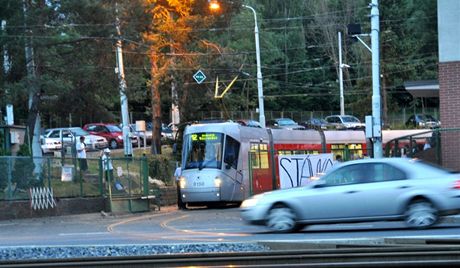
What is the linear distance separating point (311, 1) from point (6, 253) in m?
68.5

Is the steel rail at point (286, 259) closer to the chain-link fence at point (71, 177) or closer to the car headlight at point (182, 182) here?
the chain-link fence at point (71, 177)

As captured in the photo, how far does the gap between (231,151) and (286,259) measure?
1556 cm

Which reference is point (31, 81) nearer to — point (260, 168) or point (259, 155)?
point (259, 155)

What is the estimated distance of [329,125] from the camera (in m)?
60.4

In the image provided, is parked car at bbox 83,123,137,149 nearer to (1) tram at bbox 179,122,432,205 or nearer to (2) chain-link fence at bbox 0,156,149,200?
(2) chain-link fence at bbox 0,156,149,200

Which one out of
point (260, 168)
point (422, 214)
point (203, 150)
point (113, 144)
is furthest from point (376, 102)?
point (113, 144)

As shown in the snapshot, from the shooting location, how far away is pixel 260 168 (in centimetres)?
2628

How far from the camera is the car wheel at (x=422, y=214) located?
42.7 feet

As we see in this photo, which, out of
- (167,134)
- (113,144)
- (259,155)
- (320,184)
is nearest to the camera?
(320,184)

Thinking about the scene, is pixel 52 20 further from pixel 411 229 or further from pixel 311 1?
pixel 311 1

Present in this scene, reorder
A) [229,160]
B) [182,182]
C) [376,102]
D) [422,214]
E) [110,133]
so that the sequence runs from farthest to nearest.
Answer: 1. [110,133]
2. [182,182]
3. [229,160]
4. [376,102]
5. [422,214]

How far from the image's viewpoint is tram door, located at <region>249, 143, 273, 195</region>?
25.8 meters

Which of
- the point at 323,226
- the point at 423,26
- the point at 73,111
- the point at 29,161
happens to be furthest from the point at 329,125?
the point at 323,226

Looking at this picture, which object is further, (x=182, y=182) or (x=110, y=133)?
(x=110, y=133)
